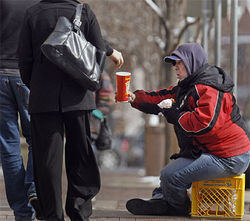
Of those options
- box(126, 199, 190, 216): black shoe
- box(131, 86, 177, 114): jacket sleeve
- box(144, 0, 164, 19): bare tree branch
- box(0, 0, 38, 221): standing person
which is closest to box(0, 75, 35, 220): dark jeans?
box(0, 0, 38, 221): standing person

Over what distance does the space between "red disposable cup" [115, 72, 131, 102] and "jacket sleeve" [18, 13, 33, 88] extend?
0.80 metres

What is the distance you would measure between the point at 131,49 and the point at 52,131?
22.8 meters

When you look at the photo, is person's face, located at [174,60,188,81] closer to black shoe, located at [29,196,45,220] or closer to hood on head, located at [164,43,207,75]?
hood on head, located at [164,43,207,75]

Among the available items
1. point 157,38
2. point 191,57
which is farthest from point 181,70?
point 157,38

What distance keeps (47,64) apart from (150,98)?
148cm

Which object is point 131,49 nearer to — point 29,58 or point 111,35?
point 111,35

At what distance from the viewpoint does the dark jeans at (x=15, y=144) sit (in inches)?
190

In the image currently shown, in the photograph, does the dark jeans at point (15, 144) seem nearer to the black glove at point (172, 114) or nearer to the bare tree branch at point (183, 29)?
the black glove at point (172, 114)

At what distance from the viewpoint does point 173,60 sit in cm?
536

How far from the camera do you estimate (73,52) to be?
427cm

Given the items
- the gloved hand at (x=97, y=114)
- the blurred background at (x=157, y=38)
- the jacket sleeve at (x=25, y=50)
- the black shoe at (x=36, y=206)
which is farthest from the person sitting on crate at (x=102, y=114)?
the jacket sleeve at (x=25, y=50)

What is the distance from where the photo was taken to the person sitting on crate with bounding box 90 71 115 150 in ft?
24.6

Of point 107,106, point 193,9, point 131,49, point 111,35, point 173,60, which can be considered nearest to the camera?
point 173,60

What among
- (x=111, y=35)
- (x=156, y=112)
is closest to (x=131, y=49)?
(x=111, y=35)
